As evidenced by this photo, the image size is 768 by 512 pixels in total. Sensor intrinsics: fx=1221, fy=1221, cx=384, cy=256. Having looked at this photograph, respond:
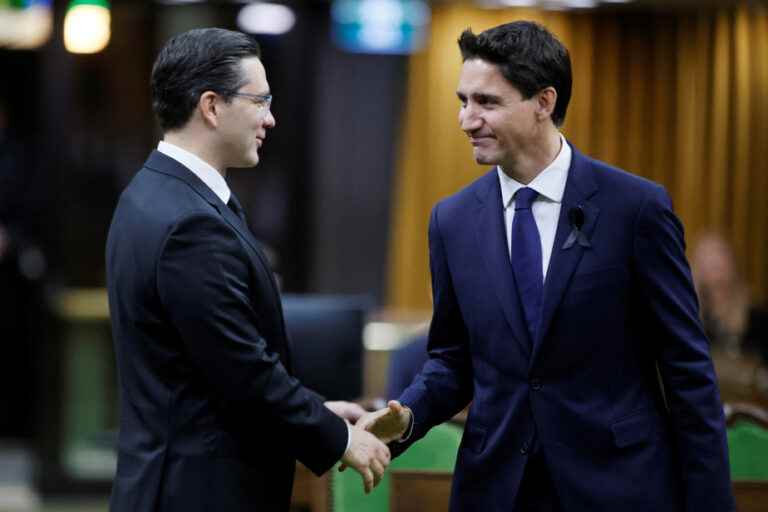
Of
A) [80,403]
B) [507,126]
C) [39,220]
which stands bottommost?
[80,403]

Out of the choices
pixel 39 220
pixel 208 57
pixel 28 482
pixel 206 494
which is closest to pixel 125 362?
pixel 206 494

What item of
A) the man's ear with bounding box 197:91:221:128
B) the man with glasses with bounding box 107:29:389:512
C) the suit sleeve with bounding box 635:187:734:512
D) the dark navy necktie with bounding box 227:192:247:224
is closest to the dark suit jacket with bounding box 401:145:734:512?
the suit sleeve with bounding box 635:187:734:512

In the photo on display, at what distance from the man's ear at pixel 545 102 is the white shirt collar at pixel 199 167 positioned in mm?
639

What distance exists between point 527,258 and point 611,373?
0.89ft

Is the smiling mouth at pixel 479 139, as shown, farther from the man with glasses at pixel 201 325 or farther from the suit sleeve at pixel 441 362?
the man with glasses at pixel 201 325

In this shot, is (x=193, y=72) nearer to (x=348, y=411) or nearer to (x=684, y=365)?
(x=348, y=411)

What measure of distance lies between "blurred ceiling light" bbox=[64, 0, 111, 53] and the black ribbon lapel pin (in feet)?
15.3

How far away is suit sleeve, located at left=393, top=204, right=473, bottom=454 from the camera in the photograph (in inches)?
99.9

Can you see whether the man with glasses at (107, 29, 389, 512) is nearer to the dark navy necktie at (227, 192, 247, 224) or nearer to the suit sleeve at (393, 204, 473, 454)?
the dark navy necktie at (227, 192, 247, 224)

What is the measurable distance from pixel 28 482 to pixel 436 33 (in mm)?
3418

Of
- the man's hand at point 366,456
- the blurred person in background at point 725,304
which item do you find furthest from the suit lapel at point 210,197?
the blurred person in background at point 725,304

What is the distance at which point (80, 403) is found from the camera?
21.8ft

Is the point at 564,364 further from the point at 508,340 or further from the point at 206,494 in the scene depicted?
the point at 206,494

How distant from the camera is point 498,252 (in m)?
2.39
